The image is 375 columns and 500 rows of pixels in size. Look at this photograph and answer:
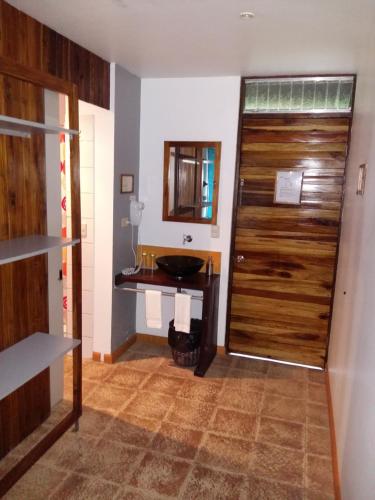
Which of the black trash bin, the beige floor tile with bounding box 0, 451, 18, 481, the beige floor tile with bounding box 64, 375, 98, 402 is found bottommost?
the beige floor tile with bounding box 0, 451, 18, 481

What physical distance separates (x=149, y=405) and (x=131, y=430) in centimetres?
32

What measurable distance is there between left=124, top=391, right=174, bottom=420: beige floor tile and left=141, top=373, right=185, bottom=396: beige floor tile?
62 mm

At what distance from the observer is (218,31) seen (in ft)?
8.03

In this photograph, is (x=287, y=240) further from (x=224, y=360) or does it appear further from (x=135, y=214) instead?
(x=135, y=214)

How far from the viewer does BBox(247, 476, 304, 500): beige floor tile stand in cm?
220

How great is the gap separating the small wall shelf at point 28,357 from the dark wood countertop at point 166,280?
114cm

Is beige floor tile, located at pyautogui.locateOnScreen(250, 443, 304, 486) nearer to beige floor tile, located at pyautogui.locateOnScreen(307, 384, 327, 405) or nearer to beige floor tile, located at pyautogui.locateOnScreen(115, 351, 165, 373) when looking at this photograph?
beige floor tile, located at pyautogui.locateOnScreen(307, 384, 327, 405)

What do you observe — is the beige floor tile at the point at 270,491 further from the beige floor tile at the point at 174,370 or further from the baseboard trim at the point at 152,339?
the baseboard trim at the point at 152,339

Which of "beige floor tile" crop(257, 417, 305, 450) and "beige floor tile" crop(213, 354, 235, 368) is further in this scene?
"beige floor tile" crop(213, 354, 235, 368)

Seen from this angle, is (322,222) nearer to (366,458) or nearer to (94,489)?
(366,458)

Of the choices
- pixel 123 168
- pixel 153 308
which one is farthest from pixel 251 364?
pixel 123 168

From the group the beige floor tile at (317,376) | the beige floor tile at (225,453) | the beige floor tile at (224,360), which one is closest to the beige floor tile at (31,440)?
the beige floor tile at (225,453)

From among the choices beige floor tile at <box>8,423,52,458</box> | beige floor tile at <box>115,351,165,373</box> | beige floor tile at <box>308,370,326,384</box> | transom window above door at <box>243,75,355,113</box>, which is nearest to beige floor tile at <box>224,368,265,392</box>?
beige floor tile at <box>308,370,326,384</box>

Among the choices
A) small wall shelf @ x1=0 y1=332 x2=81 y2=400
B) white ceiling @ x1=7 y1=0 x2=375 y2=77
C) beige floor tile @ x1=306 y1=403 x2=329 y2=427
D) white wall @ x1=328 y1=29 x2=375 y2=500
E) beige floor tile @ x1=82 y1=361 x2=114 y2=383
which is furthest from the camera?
beige floor tile @ x1=82 y1=361 x2=114 y2=383
